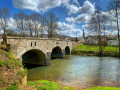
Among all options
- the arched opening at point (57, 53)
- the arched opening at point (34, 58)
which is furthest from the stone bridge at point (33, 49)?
the arched opening at point (57, 53)

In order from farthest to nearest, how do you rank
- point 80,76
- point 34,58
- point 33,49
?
point 34,58
point 33,49
point 80,76

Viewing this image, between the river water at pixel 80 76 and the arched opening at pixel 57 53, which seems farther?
the arched opening at pixel 57 53

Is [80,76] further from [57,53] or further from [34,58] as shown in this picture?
[57,53]

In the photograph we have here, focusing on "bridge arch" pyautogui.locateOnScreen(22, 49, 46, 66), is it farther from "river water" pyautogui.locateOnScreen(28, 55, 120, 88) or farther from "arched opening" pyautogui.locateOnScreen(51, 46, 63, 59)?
"arched opening" pyautogui.locateOnScreen(51, 46, 63, 59)

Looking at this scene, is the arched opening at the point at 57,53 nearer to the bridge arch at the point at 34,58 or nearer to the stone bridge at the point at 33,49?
the stone bridge at the point at 33,49

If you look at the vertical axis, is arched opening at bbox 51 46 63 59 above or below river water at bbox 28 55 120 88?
above

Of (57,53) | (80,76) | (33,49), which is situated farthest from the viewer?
(57,53)

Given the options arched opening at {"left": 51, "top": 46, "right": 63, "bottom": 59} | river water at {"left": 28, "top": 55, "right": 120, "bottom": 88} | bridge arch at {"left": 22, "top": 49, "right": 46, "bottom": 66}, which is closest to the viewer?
river water at {"left": 28, "top": 55, "right": 120, "bottom": 88}

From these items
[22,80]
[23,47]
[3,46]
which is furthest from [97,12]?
[22,80]

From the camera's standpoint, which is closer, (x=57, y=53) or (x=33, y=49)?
(x=33, y=49)

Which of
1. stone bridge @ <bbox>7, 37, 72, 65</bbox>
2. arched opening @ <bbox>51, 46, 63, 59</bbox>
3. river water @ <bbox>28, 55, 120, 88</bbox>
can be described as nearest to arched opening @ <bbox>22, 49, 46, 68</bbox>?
stone bridge @ <bbox>7, 37, 72, 65</bbox>

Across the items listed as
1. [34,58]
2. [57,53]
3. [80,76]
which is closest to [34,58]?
[34,58]

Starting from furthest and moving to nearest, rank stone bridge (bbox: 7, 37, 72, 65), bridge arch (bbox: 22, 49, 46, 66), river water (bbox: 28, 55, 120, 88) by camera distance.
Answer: bridge arch (bbox: 22, 49, 46, 66)
stone bridge (bbox: 7, 37, 72, 65)
river water (bbox: 28, 55, 120, 88)

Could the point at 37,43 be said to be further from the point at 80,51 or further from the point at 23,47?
the point at 80,51
